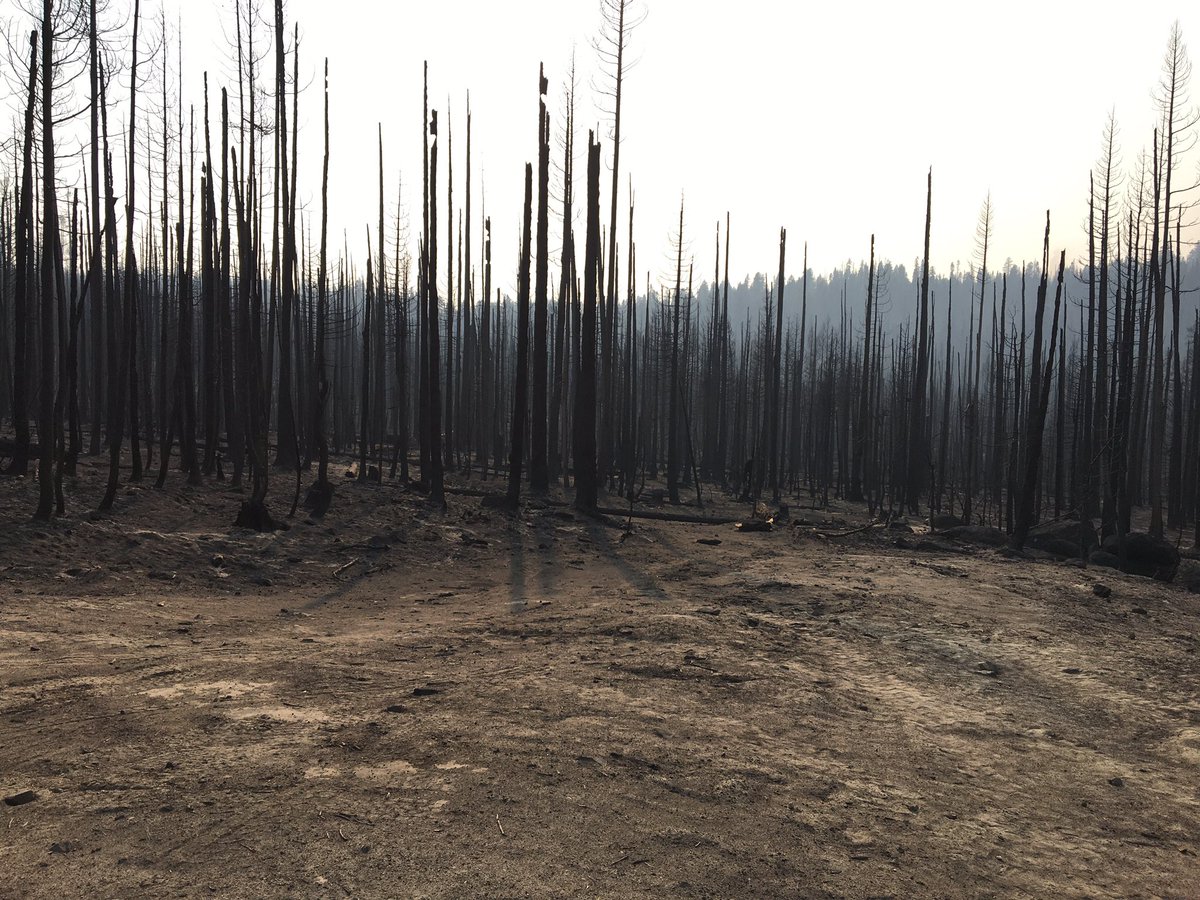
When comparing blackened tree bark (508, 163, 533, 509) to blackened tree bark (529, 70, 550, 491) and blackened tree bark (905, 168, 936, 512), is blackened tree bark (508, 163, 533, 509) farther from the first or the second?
blackened tree bark (905, 168, 936, 512)

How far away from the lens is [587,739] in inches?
135

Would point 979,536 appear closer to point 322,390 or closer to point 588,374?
point 588,374

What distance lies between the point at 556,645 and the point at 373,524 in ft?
21.1

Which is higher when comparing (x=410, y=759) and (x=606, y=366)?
(x=606, y=366)

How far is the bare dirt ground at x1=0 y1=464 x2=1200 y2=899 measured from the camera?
2.48m

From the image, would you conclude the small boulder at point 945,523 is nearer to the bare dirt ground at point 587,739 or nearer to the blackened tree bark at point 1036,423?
the blackened tree bark at point 1036,423

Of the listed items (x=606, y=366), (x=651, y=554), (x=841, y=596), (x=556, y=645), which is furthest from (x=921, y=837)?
(x=606, y=366)

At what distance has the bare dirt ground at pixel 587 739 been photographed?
2482mm

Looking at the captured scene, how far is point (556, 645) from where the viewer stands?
5148 millimetres

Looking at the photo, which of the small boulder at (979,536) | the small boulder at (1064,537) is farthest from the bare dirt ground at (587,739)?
the small boulder at (979,536)

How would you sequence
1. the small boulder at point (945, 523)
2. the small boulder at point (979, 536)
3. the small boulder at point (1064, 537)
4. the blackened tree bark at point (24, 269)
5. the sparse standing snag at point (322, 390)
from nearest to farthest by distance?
the blackened tree bark at point (24, 269) → the sparse standing snag at point (322, 390) → the small boulder at point (1064, 537) → the small boulder at point (979, 536) → the small boulder at point (945, 523)

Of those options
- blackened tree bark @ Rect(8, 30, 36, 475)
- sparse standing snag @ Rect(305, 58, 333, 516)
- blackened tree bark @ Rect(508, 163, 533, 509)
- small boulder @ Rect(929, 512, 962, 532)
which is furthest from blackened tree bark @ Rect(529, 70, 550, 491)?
small boulder @ Rect(929, 512, 962, 532)

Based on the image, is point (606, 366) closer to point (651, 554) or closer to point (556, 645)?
point (651, 554)

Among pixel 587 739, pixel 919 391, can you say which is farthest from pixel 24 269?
pixel 919 391
